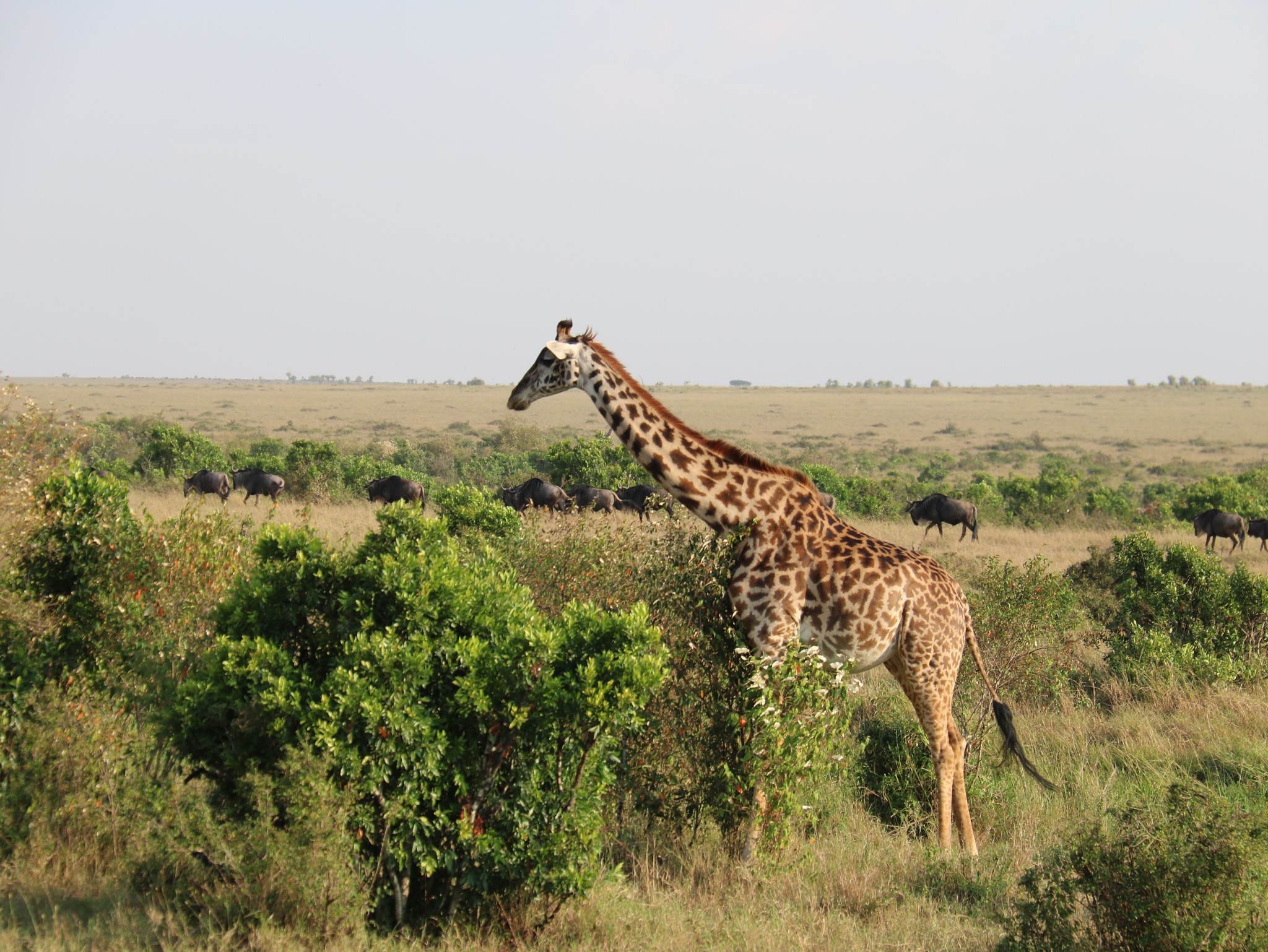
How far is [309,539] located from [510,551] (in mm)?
3616

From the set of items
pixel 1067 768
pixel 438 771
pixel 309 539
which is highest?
pixel 309 539

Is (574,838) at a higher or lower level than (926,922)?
higher

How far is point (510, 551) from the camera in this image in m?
9.16

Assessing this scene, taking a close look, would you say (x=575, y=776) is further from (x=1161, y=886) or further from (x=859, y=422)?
(x=859, y=422)

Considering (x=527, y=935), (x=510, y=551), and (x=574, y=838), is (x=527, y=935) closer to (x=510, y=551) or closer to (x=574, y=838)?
(x=574, y=838)

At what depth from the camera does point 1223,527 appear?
87.5ft

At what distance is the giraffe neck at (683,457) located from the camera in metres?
7.08

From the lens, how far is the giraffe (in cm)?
686

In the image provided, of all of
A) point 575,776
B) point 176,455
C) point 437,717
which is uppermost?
point 437,717

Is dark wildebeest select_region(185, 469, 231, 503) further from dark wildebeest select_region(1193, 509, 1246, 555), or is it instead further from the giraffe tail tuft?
dark wildebeest select_region(1193, 509, 1246, 555)

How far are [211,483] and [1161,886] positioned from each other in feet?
85.0

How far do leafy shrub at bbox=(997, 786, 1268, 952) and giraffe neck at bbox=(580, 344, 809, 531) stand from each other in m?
2.94

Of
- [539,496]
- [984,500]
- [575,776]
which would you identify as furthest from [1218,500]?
[575,776]

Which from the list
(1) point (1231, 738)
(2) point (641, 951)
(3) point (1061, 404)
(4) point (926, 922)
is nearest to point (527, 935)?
(2) point (641, 951)
